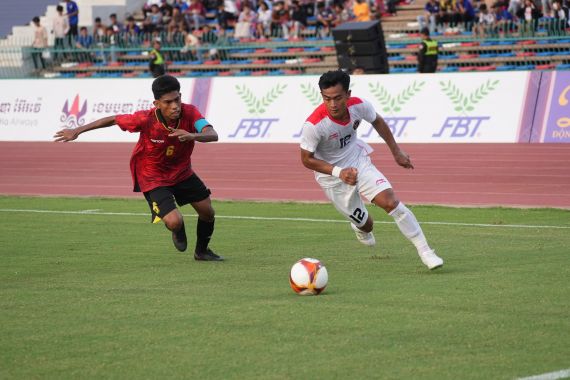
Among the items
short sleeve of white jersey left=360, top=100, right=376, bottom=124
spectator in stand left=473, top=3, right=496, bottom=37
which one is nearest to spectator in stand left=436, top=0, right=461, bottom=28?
spectator in stand left=473, top=3, right=496, bottom=37

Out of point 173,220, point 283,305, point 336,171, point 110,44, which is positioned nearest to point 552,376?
point 283,305

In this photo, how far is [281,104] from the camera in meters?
27.9

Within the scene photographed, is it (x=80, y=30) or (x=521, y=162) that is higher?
(x=521, y=162)

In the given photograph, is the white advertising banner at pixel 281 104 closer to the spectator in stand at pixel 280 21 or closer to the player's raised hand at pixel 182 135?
the spectator in stand at pixel 280 21

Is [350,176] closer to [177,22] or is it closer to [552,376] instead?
[552,376]

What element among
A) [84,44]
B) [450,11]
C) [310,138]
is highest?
[310,138]

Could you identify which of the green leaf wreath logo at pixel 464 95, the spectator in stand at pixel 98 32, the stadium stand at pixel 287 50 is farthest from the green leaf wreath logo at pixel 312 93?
the spectator in stand at pixel 98 32

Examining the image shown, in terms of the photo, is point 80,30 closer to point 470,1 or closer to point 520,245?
point 470,1

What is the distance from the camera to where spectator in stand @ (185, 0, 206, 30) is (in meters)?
38.9

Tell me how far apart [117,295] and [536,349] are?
374 centimetres

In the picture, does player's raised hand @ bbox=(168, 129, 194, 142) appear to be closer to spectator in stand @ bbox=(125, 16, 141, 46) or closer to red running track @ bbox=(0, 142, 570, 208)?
red running track @ bbox=(0, 142, 570, 208)

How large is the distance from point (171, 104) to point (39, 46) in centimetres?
2979

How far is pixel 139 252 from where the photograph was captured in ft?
39.5

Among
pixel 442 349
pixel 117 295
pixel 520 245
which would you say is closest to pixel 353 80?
pixel 520 245
